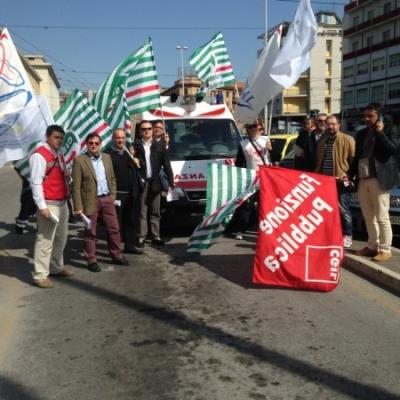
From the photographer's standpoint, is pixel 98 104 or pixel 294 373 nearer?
pixel 294 373

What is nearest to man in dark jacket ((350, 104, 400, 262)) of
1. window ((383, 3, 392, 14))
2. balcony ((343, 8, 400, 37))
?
balcony ((343, 8, 400, 37))

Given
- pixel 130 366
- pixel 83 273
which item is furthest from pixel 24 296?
pixel 130 366

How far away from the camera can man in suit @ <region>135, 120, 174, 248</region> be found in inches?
296

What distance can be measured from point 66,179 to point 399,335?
3965 millimetres

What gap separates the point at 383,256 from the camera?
6.28 metres

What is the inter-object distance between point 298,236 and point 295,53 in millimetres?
3006

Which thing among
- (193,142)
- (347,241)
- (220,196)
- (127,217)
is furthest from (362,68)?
(220,196)

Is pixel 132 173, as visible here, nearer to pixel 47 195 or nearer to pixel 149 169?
pixel 149 169

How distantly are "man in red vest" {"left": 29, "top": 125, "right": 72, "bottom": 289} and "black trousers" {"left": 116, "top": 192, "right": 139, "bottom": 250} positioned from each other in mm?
1217

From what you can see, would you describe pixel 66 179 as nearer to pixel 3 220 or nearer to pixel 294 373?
pixel 294 373

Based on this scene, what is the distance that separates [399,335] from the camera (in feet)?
14.0

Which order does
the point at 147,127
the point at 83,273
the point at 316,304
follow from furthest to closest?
the point at 147,127 < the point at 83,273 < the point at 316,304

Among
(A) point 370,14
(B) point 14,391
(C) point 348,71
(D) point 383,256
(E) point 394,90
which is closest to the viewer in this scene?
(B) point 14,391

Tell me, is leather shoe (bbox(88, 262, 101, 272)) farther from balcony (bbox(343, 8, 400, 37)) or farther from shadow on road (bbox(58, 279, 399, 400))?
balcony (bbox(343, 8, 400, 37))
